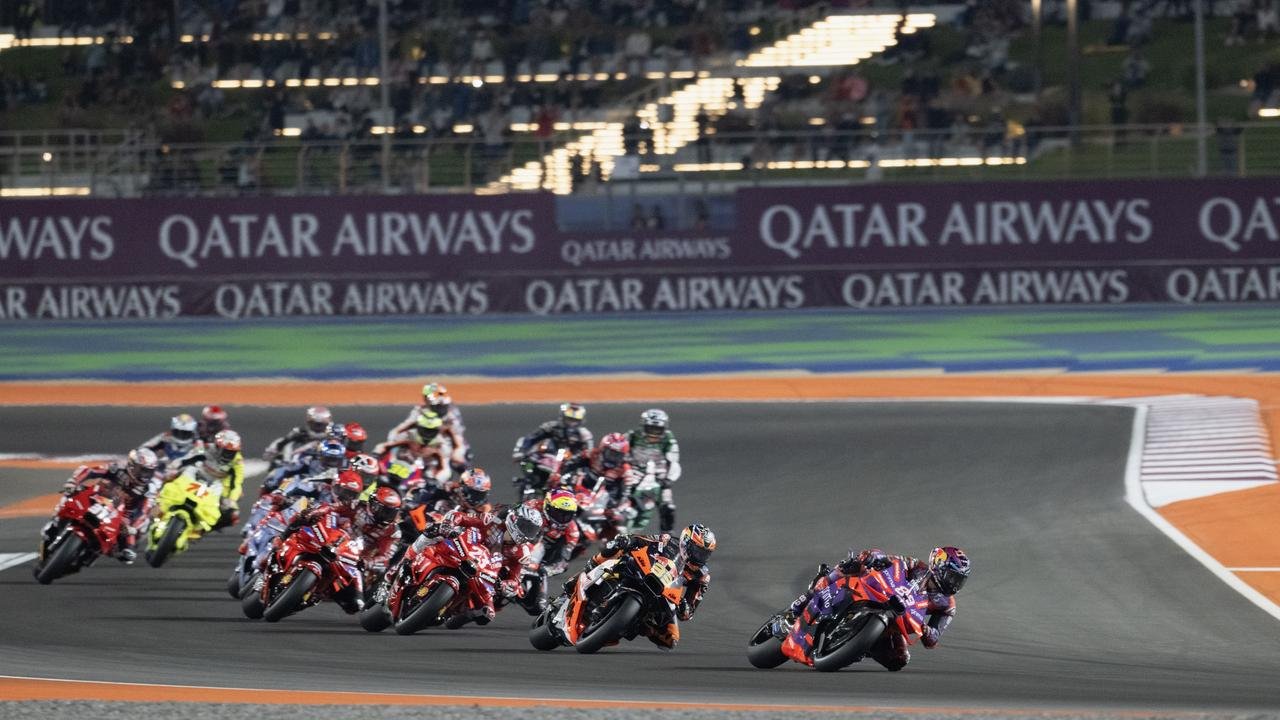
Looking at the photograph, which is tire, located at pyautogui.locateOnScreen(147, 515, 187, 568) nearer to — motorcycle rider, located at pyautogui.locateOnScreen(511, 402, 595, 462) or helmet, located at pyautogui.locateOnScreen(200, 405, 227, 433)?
helmet, located at pyautogui.locateOnScreen(200, 405, 227, 433)

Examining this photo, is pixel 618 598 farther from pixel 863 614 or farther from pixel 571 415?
pixel 571 415

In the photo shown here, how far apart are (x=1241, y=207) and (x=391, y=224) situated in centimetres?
1591

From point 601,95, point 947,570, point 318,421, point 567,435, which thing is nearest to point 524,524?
point 947,570

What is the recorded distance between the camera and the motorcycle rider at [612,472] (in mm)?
18359

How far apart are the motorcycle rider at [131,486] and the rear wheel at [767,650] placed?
6.74m

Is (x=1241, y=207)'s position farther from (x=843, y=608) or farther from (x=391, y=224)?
(x=843, y=608)

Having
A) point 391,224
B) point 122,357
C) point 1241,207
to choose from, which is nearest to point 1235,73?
point 1241,207

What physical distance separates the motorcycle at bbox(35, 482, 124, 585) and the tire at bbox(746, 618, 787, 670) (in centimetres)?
672

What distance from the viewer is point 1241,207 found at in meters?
35.7

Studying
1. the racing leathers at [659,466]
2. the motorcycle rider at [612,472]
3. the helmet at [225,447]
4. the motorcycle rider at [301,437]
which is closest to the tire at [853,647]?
the motorcycle rider at [612,472]

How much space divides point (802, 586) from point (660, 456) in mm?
2987

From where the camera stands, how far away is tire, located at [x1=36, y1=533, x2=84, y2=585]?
16.5 meters

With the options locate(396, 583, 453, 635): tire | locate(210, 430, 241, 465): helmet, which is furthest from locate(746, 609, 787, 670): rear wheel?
locate(210, 430, 241, 465): helmet

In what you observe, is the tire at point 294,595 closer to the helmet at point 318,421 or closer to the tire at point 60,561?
the tire at point 60,561
